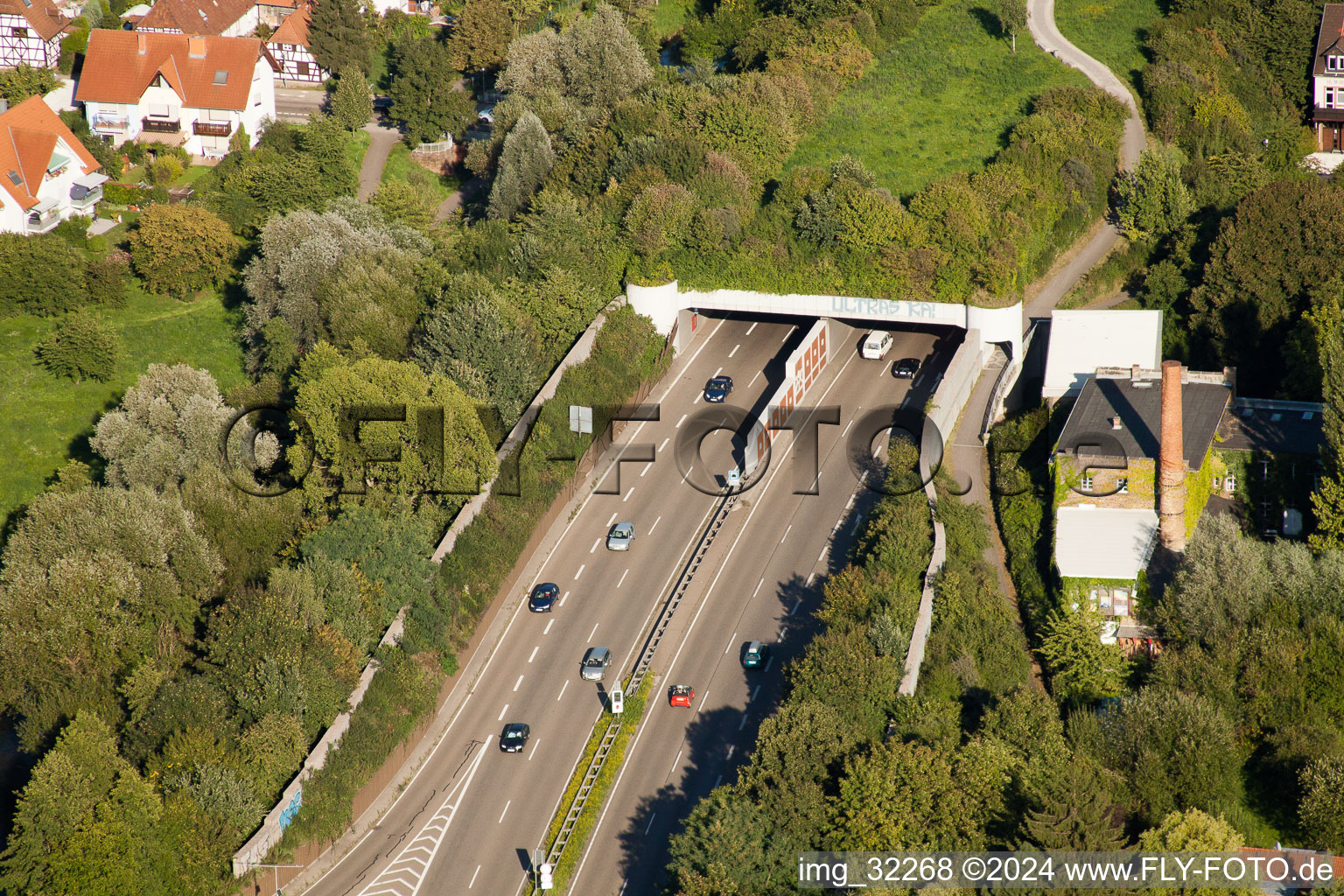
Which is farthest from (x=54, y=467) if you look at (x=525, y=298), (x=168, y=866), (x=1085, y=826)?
(x=1085, y=826)

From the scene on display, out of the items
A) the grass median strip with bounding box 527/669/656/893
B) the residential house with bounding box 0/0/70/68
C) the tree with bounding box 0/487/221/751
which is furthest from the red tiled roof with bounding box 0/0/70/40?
the grass median strip with bounding box 527/669/656/893

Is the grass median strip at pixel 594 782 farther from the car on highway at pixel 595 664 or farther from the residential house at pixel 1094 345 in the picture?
the residential house at pixel 1094 345

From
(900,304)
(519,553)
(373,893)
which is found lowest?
(373,893)

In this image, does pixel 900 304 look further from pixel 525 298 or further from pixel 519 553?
pixel 519 553

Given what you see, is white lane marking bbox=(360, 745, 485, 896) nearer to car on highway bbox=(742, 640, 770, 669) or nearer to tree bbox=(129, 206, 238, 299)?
car on highway bbox=(742, 640, 770, 669)

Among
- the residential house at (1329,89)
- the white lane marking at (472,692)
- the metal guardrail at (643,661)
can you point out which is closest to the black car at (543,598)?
the white lane marking at (472,692)

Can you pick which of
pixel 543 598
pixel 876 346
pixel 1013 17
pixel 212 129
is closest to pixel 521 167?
pixel 876 346
